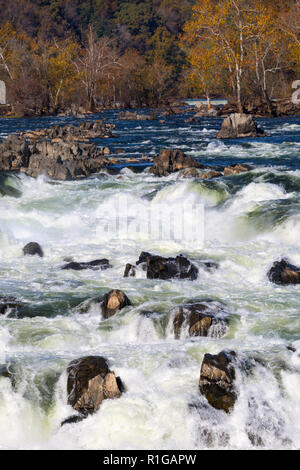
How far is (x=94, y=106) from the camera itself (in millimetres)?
57156

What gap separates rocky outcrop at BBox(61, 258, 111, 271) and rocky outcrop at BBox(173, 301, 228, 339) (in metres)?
3.02

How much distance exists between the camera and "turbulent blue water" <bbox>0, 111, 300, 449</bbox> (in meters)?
6.39

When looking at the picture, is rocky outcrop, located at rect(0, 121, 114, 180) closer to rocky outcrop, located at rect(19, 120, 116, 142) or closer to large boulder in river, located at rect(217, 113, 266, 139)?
rocky outcrop, located at rect(19, 120, 116, 142)

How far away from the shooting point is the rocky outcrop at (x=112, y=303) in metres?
9.01

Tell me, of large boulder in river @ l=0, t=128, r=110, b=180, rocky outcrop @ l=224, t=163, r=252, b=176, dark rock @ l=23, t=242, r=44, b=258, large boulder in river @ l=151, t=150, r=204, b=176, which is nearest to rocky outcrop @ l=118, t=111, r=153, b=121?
large boulder in river @ l=0, t=128, r=110, b=180

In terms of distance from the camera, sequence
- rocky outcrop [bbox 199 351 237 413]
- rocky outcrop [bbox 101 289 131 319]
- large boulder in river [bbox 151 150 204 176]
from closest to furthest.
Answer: rocky outcrop [bbox 199 351 237 413] < rocky outcrop [bbox 101 289 131 319] < large boulder in river [bbox 151 150 204 176]

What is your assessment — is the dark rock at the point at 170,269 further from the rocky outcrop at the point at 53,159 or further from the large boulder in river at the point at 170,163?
the rocky outcrop at the point at 53,159

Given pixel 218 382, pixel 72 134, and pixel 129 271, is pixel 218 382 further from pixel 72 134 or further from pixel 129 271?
pixel 72 134

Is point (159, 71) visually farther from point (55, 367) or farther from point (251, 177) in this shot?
point (55, 367)

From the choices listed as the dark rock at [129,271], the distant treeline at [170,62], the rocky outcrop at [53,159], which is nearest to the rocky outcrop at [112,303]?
the dark rock at [129,271]

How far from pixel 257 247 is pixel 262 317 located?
12.6 ft

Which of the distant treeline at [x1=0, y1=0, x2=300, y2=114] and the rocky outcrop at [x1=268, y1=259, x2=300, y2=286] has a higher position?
the distant treeline at [x1=0, y1=0, x2=300, y2=114]

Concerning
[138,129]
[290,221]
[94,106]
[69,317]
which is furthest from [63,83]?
[69,317]

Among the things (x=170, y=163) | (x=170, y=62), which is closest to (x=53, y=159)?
(x=170, y=163)
